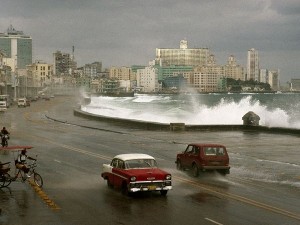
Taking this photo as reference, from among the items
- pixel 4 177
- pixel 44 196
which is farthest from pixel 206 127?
pixel 44 196

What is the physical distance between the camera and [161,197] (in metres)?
19.5

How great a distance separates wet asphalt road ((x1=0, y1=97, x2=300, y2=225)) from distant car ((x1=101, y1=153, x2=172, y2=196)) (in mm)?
382

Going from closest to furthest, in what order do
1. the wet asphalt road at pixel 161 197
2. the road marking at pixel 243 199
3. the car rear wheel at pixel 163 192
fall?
the wet asphalt road at pixel 161 197 < the road marking at pixel 243 199 < the car rear wheel at pixel 163 192

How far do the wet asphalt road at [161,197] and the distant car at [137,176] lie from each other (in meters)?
0.38

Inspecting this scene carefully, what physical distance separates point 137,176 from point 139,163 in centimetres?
130

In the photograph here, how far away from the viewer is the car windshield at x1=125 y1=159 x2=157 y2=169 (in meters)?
20.3

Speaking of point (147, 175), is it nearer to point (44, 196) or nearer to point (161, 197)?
point (161, 197)

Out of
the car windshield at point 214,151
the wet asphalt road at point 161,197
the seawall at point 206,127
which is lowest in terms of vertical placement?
the wet asphalt road at point 161,197

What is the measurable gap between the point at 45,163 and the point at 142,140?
1494cm

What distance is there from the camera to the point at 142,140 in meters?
43.0

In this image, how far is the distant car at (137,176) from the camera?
19.2m

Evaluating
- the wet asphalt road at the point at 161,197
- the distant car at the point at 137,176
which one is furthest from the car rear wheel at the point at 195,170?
the distant car at the point at 137,176

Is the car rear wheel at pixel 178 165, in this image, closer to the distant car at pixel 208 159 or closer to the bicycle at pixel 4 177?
the distant car at pixel 208 159

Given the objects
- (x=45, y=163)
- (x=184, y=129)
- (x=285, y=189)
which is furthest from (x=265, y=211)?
(x=184, y=129)
